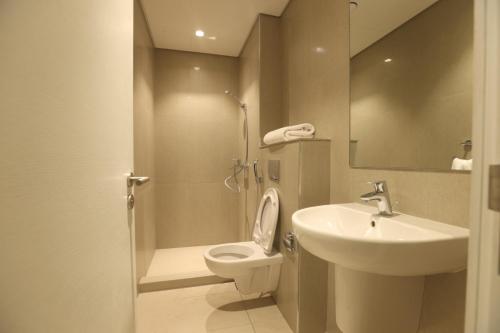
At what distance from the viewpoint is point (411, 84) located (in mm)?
942

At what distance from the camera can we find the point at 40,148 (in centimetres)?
36

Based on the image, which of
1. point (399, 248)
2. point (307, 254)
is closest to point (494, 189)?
point (399, 248)

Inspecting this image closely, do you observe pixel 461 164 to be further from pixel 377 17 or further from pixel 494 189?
pixel 377 17

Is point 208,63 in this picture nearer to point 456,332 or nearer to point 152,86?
point 152,86

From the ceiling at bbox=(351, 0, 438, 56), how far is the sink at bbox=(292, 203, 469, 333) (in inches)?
32.9

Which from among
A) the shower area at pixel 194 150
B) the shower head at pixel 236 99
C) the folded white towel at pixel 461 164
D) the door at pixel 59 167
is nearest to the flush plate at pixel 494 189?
the folded white towel at pixel 461 164

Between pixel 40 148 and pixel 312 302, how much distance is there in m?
1.54

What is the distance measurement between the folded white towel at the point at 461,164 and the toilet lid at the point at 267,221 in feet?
3.36

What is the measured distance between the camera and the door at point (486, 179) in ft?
1.23

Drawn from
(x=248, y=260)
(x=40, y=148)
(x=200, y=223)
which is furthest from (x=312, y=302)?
(x=200, y=223)

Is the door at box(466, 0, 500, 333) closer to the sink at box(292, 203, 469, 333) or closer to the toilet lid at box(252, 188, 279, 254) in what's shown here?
the sink at box(292, 203, 469, 333)

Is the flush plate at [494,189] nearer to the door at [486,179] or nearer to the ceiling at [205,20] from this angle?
the door at [486,179]

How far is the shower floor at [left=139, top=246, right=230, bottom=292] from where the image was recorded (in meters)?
1.95

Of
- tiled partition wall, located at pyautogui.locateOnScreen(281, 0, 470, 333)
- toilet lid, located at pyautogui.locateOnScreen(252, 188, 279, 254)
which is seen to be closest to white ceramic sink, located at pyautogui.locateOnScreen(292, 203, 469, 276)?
tiled partition wall, located at pyautogui.locateOnScreen(281, 0, 470, 333)
